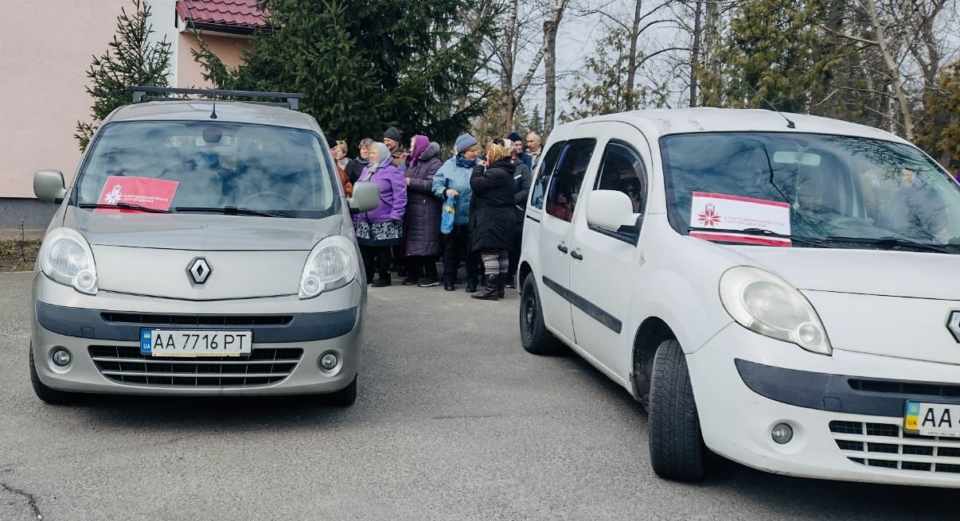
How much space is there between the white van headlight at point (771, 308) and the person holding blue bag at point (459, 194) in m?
7.43

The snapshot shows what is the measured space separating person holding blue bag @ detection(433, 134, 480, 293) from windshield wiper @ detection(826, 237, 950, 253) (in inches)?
274

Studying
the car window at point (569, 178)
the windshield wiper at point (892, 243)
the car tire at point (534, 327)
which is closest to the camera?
the windshield wiper at point (892, 243)

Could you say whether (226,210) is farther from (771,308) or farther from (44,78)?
(44,78)

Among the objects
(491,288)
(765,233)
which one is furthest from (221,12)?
(765,233)

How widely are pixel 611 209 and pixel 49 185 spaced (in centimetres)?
338

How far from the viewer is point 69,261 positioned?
521 cm

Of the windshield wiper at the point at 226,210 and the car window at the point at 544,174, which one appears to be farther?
the car window at the point at 544,174

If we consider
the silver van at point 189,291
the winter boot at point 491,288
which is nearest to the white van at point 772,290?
the silver van at point 189,291

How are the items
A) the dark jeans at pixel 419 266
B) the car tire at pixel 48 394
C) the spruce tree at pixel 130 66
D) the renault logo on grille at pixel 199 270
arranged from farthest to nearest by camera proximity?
1. the spruce tree at pixel 130 66
2. the dark jeans at pixel 419 266
3. the car tire at pixel 48 394
4. the renault logo on grille at pixel 199 270

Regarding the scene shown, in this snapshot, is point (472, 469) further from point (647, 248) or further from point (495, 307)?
point (495, 307)

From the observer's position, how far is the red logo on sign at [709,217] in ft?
16.5

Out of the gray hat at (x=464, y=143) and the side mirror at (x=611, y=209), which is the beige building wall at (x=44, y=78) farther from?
the side mirror at (x=611, y=209)

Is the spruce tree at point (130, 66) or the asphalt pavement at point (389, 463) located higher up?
the spruce tree at point (130, 66)

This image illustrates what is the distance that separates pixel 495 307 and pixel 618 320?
16.9 feet
